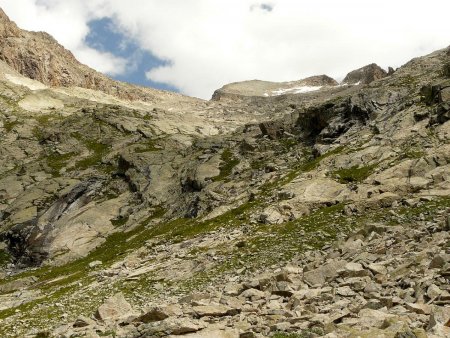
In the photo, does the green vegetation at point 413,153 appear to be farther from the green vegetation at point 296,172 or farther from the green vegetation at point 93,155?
the green vegetation at point 93,155

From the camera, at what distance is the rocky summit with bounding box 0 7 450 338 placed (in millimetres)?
21406

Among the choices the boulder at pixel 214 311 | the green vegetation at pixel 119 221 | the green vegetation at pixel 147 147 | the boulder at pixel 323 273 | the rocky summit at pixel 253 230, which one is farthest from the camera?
the green vegetation at pixel 147 147

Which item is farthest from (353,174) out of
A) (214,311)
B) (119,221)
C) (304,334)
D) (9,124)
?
(9,124)

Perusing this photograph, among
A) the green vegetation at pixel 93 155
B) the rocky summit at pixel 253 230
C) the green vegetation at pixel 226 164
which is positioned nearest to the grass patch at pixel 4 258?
the rocky summit at pixel 253 230

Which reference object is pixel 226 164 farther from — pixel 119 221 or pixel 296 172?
pixel 296 172

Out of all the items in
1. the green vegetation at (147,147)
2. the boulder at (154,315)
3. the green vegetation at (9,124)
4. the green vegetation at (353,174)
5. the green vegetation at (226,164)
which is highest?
the green vegetation at (9,124)

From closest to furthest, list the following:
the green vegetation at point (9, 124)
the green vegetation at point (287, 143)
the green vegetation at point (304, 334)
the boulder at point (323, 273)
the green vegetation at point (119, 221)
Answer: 1. the green vegetation at point (304, 334)
2. the boulder at point (323, 273)
3. the green vegetation at point (119, 221)
4. the green vegetation at point (287, 143)
5. the green vegetation at point (9, 124)

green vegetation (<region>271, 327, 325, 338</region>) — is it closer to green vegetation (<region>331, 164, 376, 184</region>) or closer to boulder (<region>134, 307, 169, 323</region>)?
boulder (<region>134, 307, 169, 323</region>)

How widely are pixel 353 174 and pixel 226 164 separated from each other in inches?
1563

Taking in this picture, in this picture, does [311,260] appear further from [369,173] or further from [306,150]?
[306,150]

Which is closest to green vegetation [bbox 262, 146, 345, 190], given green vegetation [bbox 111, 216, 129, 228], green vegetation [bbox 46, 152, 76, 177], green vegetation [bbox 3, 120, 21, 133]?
green vegetation [bbox 111, 216, 129, 228]

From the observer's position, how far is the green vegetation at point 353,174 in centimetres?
5620

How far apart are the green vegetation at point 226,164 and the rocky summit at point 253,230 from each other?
19.1 inches

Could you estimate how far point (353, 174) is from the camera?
192 feet
